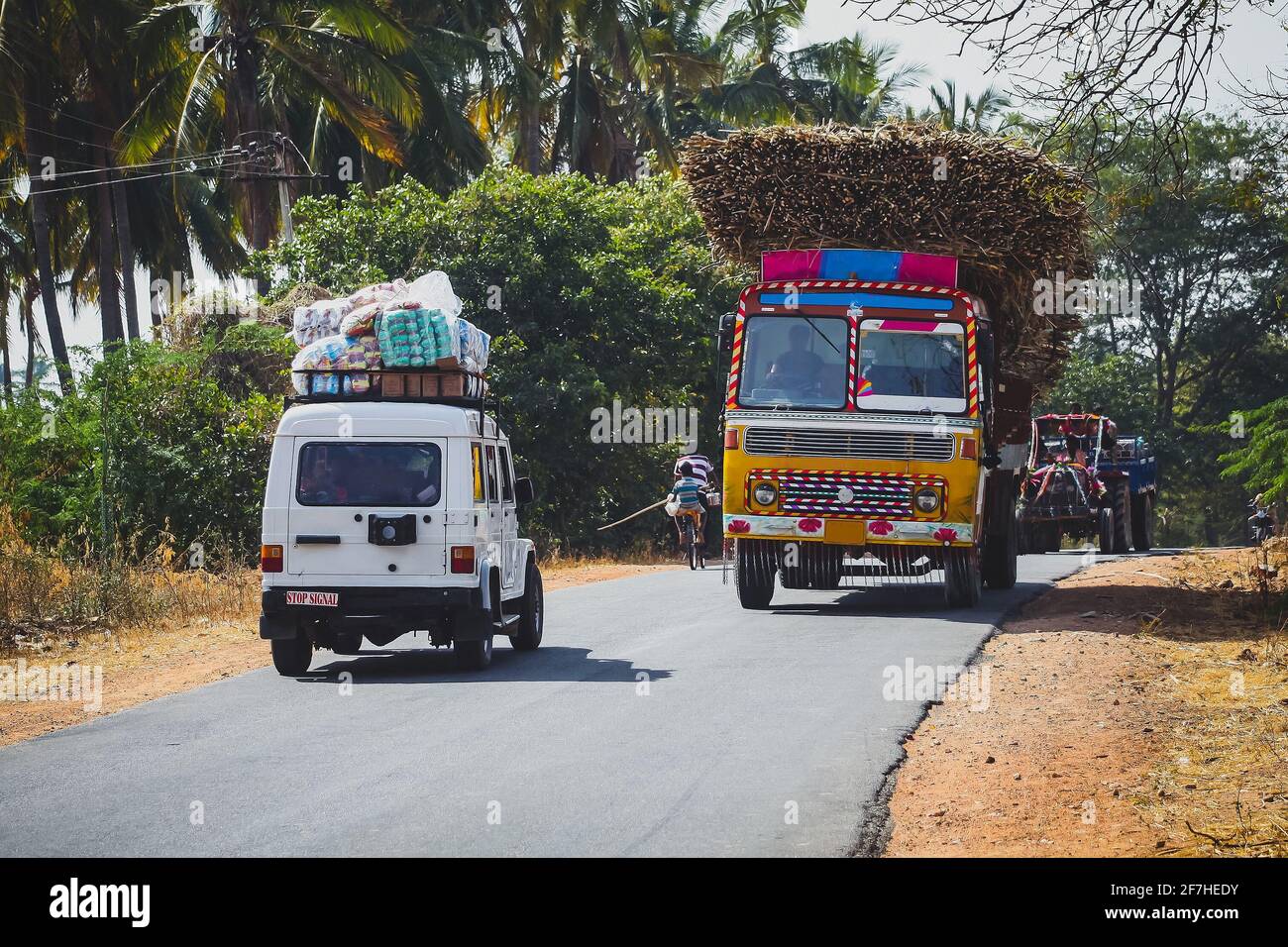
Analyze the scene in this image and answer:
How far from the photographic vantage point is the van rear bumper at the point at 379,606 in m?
12.5

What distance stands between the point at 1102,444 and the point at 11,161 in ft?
89.6

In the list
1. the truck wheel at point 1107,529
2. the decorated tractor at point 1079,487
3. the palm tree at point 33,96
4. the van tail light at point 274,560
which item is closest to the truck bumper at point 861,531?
the van tail light at point 274,560

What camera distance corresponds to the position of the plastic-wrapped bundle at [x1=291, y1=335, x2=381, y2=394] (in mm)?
13156

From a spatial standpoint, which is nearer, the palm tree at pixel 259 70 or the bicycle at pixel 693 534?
the bicycle at pixel 693 534

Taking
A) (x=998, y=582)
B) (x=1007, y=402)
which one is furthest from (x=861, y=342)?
(x=998, y=582)

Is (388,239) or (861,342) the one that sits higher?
(388,239)

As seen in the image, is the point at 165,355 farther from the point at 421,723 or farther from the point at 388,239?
the point at 421,723

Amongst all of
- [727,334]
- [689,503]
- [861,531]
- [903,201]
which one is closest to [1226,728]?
[861,531]

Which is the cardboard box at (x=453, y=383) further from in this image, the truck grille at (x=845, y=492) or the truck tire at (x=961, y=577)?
the truck tire at (x=961, y=577)

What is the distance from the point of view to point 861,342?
54.0 feet

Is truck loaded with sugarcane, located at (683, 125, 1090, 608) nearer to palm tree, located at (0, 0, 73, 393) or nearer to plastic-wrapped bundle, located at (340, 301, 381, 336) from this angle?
plastic-wrapped bundle, located at (340, 301, 381, 336)

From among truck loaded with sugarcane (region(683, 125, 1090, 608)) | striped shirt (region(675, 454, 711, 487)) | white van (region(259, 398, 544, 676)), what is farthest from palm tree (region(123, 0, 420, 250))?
white van (region(259, 398, 544, 676))

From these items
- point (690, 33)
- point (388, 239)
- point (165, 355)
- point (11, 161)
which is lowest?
point (165, 355)

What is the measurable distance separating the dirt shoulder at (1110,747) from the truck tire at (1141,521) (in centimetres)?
1528
